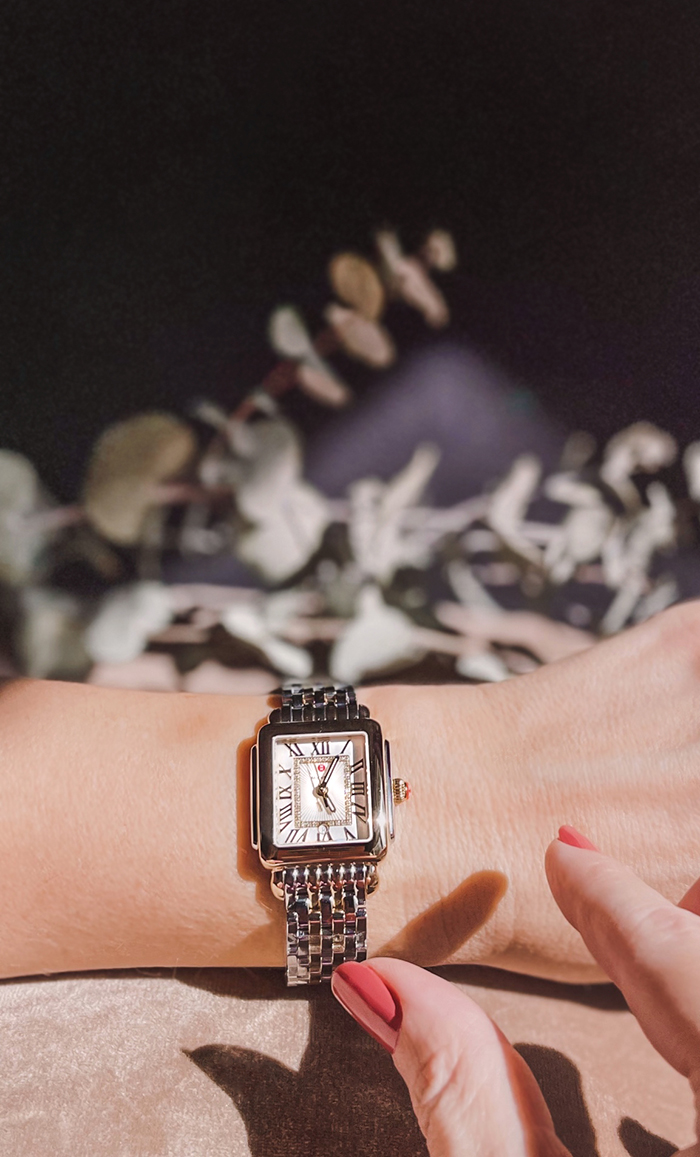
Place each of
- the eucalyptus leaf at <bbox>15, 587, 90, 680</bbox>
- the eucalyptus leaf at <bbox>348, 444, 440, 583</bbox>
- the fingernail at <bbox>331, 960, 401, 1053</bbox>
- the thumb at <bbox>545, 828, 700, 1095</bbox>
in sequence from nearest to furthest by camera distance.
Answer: the thumb at <bbox>545, 828, 700, 1095</bbox>, the fingernail at <bbox>331, 960, 401, 1053</bbox>, the eucalyptus leaf at <bbox>15, 587, 90, 680</bbox>, the eucalyptus leaf at <bbox>348, 444, 440, 583</bbox>

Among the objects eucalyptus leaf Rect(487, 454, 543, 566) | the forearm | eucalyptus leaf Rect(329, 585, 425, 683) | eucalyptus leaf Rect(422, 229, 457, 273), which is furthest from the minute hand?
eucalyptus leaf Rect(422, 229, 457, 273)

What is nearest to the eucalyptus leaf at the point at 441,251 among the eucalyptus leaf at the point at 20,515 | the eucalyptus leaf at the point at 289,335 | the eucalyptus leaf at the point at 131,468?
the eucalyptus leaf at the point at 289,335

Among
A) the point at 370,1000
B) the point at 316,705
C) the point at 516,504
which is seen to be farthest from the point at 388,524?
the point at 370,1000

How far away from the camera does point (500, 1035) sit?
0.73m

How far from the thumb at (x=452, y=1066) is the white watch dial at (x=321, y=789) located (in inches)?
6.0

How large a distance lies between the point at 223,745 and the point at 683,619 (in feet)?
2.37

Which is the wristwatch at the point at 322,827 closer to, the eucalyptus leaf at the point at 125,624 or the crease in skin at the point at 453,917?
the crease in skin at the point at 453,917

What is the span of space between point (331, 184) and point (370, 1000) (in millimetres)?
1530

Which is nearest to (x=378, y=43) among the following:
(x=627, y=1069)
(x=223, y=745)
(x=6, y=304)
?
(x=6, y=304)

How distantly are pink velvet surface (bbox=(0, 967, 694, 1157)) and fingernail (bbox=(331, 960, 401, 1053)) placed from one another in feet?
0.37

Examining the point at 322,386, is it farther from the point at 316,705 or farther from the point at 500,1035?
the point at 500,1035

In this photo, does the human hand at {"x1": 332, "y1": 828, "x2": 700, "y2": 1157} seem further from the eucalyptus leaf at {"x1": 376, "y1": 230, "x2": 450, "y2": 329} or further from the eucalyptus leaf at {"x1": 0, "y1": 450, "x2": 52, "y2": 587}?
the eucalyptus leaf at {"x1": 376, "y1": 230, "x2": 450, "y2": 329}

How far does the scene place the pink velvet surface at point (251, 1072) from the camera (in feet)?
2.71

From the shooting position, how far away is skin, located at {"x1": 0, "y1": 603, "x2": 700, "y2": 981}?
906 millimetres
